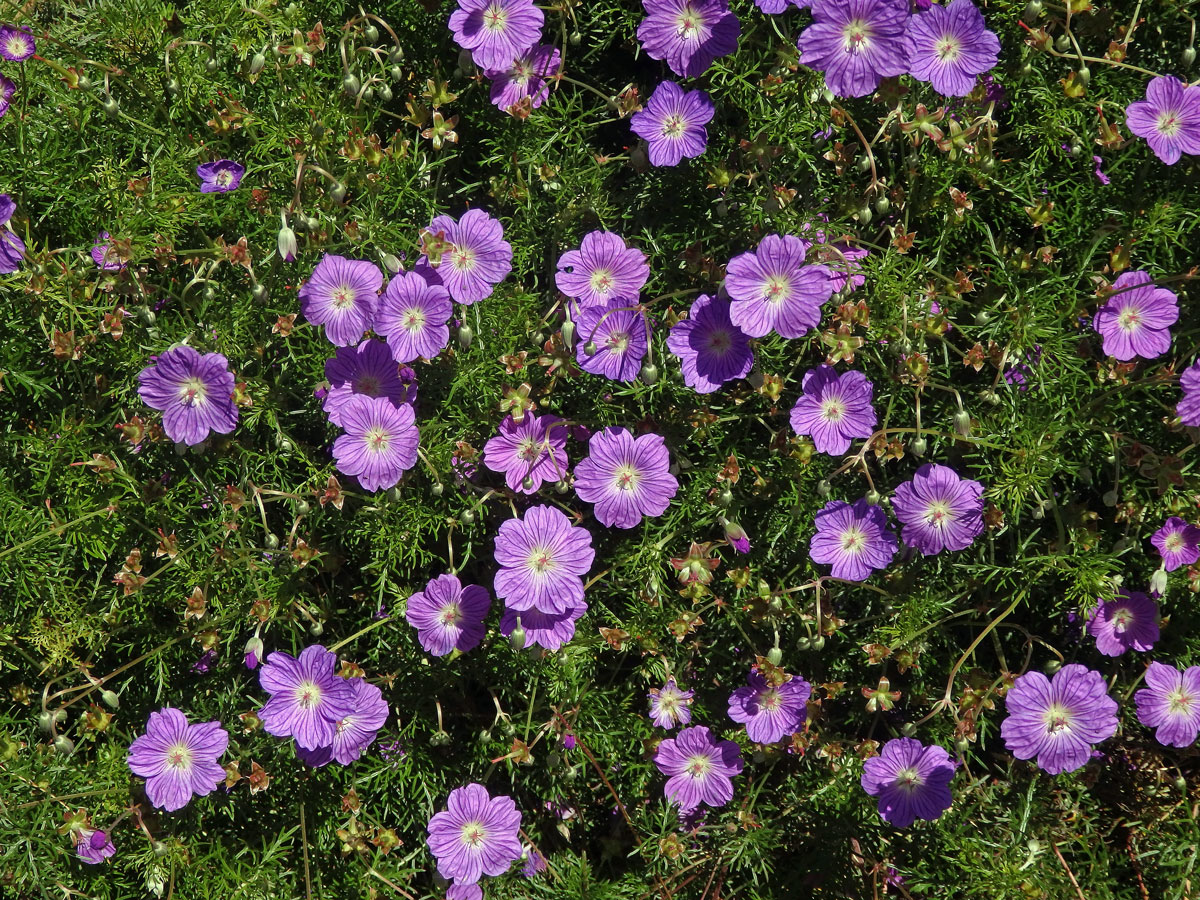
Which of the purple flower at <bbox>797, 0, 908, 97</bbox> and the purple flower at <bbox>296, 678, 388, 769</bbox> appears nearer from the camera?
the purple flower at <bbox>797, 0, 908, 97</bbox>

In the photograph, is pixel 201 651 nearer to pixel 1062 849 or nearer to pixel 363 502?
pixel 363 502

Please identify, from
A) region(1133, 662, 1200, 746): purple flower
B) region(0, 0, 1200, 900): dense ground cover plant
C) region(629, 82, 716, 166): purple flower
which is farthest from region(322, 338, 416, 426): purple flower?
region(1133, 662, 1200, 746): purple flower

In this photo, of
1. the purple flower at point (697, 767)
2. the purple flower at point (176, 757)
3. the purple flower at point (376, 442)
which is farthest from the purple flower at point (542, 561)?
the purple flower at point (176, 757)

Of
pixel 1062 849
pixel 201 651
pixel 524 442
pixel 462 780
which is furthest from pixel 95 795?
pixel 1062 849

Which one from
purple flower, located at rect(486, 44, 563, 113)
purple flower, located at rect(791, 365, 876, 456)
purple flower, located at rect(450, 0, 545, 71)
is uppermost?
purple flower, located at rect(450, 0, 545, 71)

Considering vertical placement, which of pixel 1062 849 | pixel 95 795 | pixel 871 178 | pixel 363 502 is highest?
pixel 871 178

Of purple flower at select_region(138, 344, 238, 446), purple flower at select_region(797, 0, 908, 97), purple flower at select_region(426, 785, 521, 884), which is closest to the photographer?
purple flower at select_region(797, 0, 908, 97)

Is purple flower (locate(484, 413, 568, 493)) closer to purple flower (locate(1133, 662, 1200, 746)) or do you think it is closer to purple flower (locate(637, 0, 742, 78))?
purple flower (locate(637, 0, 742, 78))

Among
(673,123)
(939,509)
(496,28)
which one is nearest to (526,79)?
(496,28)

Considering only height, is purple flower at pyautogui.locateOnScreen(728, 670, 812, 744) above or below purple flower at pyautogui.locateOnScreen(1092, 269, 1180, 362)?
below
